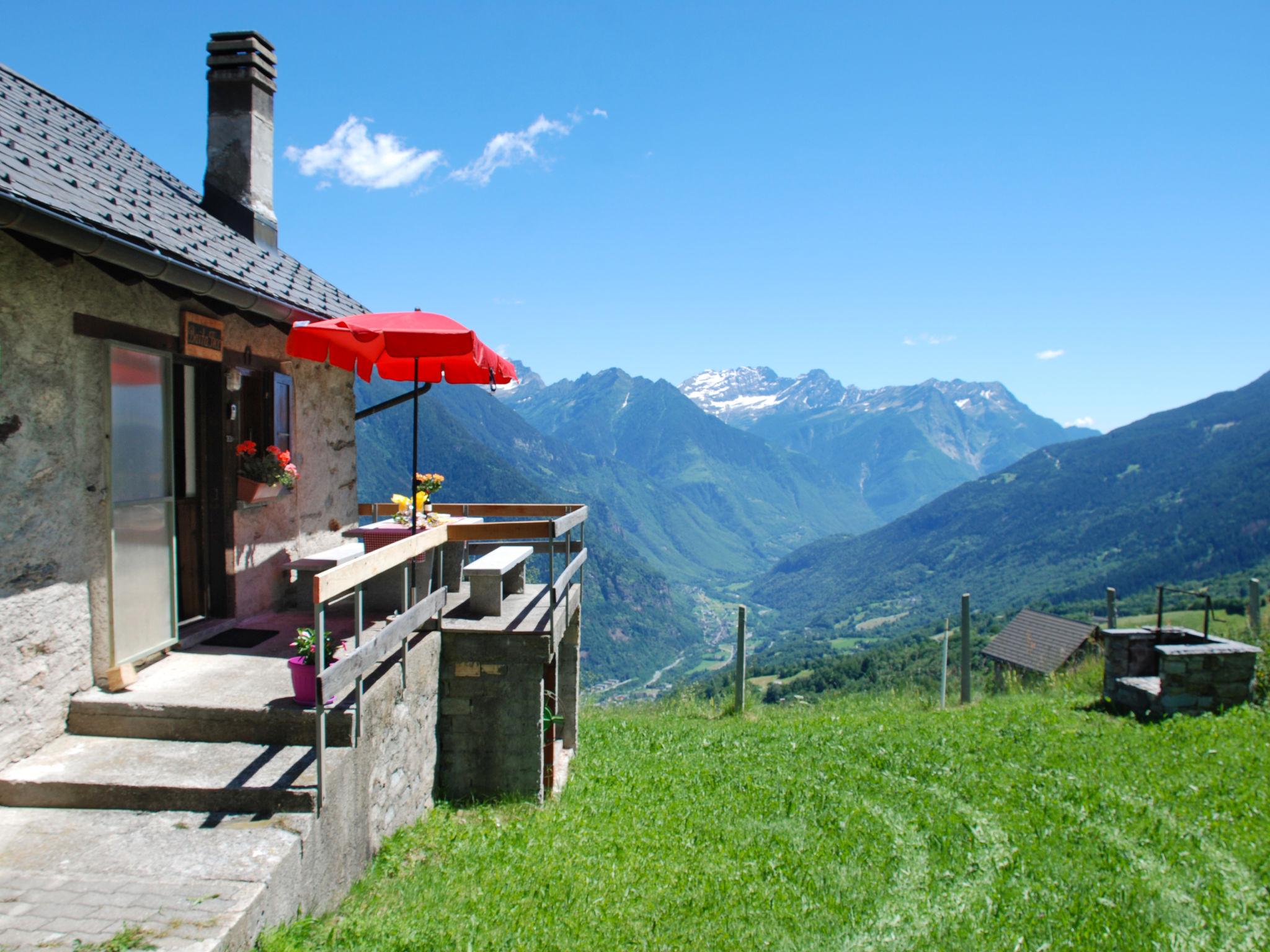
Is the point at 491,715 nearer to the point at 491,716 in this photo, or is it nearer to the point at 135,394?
the point at 491,716

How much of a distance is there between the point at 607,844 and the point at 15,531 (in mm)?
4211

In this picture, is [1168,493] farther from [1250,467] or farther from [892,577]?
[892,577]

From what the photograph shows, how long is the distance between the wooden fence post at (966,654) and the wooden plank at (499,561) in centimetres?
810

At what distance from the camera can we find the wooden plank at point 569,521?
6688 millimetres

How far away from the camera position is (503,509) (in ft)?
29.5

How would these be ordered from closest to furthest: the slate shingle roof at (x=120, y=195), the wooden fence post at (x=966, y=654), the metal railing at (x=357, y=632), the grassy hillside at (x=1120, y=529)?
the metal railing at (x=357, y=632) < the slate shingle roof at (x=120, y=195) < the wooden fence post at (x=966, y=654) < the grassy hillside at (x=1120, y=529)

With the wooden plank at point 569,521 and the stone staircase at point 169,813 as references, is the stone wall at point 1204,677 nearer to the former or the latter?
the wooden plank at point 569,521

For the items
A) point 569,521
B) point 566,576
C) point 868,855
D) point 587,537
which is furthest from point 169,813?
point 587,537

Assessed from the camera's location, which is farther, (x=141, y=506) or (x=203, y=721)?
(x=141, y=506)

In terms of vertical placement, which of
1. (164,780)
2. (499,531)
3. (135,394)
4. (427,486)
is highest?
(135,394)

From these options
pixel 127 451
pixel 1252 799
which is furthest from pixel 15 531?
pixel 1252 799

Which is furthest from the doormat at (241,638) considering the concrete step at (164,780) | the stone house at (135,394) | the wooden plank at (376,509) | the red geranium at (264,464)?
the wooden plank at (376,509)

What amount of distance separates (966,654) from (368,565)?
40.0 feet

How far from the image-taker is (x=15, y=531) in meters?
4.38
